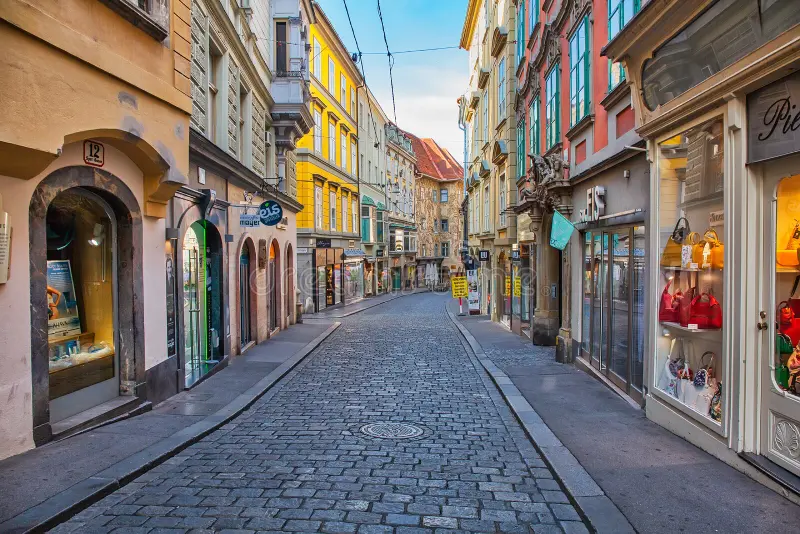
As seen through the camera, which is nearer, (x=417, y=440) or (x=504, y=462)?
(x=504, y=462)

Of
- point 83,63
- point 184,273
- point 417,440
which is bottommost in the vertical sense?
point 417,440

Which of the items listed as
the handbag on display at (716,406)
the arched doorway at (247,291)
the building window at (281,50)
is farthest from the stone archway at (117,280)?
the building window at (281,50)

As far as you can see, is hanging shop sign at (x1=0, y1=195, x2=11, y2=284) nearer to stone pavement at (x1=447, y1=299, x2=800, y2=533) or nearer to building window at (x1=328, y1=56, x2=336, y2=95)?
stone pavement at (x1=447, y1=299, x2=800, y2=533)

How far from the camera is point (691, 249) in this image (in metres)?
6.79

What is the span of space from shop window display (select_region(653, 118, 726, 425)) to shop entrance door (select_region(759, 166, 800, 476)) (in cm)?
59

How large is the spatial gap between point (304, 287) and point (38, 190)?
23.3 meters

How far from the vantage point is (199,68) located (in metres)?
11.5

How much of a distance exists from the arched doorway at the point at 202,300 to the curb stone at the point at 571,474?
5.45m

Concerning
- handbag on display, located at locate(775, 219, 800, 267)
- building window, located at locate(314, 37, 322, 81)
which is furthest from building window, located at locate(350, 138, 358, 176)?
handbag on display, located at locate(775, 219, 800, 267)

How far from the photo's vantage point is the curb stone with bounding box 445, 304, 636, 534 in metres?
4.59

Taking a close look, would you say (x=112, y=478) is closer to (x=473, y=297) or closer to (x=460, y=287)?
(x=473, y=297)

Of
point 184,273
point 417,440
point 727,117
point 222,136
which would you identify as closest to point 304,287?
point 222,136

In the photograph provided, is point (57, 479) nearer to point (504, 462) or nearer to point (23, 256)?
point (23, 256)

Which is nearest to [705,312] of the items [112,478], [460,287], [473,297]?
[112,478]
